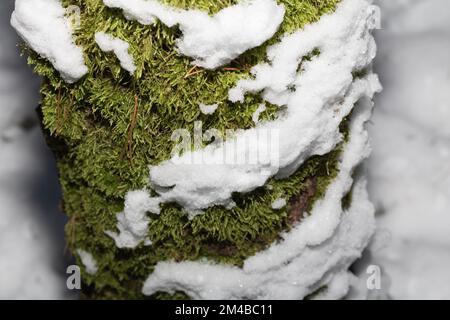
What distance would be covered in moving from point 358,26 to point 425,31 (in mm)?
859

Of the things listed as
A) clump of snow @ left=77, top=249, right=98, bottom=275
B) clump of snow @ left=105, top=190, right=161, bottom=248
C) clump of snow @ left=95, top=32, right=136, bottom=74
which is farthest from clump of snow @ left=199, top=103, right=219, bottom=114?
clump of snow @ left=77, top=249, right=98, bottom=275

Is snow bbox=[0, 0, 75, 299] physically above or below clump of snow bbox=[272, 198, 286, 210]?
above

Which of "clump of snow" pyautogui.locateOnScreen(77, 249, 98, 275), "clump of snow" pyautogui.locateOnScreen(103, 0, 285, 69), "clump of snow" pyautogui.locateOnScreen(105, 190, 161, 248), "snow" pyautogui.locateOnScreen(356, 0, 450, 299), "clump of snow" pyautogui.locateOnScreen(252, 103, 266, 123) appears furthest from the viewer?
"snow" pyautogui.locateOnScreen(356, 0, 450, 299)

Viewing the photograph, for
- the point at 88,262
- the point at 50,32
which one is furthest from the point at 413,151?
the point at 50,32

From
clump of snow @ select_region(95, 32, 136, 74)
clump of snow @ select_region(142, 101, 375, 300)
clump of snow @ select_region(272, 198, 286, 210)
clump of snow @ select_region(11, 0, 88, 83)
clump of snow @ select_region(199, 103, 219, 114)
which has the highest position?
clump of snow @ select_region(11, 0, 88, 83)

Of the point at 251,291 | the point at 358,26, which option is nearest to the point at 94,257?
the point at 251,291

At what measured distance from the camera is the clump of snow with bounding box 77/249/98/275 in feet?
4.64

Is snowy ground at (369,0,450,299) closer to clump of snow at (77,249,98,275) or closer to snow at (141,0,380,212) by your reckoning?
snow at (141,0,380,212)

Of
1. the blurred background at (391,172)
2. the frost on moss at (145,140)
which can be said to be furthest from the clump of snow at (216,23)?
the blurred background at (391,172)

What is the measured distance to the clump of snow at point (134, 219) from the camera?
3.90 ft

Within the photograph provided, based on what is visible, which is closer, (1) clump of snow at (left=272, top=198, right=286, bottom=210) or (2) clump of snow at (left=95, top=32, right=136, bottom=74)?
(2) clump of snow at (left=95, top=32, right=136, bottom=74)

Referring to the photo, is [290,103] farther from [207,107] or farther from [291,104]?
[207,107]

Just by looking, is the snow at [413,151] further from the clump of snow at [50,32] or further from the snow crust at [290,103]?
the clump of snow at [50,32]
